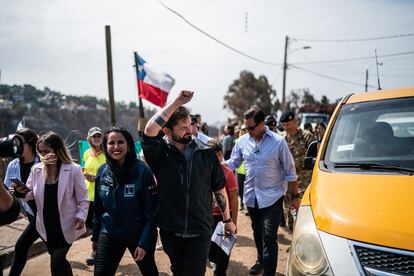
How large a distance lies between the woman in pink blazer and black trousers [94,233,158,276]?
26.2 inches

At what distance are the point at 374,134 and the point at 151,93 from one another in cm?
729

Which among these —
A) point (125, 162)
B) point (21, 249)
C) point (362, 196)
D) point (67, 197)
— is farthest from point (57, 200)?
point (362, 196)

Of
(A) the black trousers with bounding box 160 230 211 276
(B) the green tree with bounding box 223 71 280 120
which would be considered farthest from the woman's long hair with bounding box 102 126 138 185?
(B) the green tree with bounding box 223 71 280 120

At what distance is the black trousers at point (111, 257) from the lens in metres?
2.94

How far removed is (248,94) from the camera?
163ft

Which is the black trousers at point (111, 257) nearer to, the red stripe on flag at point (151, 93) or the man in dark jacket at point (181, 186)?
Answer: the man in dark jacket at point (181, 186)

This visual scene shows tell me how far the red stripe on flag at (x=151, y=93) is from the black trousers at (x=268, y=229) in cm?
588

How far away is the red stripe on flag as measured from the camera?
943 centimetres

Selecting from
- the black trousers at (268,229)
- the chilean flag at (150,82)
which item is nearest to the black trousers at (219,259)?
the black trousers at (268,229)

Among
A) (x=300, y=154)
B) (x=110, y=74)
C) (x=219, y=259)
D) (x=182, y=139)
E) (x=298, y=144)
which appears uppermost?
(x=110, y=74)

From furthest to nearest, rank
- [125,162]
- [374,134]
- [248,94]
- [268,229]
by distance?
[248,94] → [268,229] → [125,162] → [374,134]

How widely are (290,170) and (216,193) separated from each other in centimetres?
137

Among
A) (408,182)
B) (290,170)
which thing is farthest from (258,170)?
(408,182)

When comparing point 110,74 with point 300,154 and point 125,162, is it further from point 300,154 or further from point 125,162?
point 125,162
